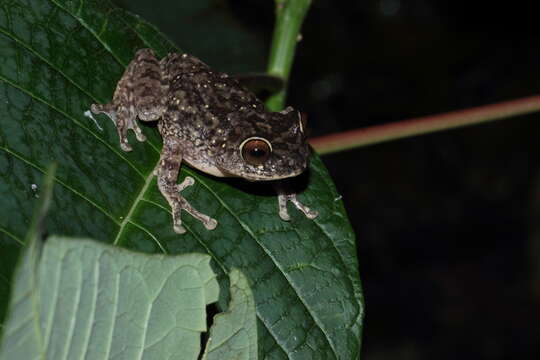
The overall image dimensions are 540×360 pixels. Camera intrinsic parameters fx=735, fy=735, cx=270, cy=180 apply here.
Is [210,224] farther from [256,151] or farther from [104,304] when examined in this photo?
[104,304]

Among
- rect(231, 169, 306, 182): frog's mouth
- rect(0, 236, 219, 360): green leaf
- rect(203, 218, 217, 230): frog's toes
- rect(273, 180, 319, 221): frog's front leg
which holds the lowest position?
rect(0, 236, 219, 360): green leaf

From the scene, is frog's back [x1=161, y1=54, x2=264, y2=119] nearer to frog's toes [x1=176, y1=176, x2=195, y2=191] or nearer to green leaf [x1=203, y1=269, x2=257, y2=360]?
frog's toes [x1=176, y1=176, x2=195, y2=191]

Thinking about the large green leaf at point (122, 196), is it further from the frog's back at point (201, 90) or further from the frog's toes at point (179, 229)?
the frog's back at point (201, 90)

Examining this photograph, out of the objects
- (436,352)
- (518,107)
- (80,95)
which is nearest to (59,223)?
(80,95)

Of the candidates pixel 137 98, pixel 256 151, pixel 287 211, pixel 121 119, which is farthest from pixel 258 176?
pixel 121 119

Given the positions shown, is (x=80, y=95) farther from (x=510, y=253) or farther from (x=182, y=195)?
(x=510, y=253)

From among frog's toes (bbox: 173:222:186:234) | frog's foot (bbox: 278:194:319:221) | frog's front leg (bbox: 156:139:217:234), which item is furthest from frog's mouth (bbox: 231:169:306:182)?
frog's toes (bbox: 173:222:186:234)

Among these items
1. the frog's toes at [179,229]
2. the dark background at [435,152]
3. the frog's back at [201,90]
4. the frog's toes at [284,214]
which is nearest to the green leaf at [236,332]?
the frog's toes at [179,229]
